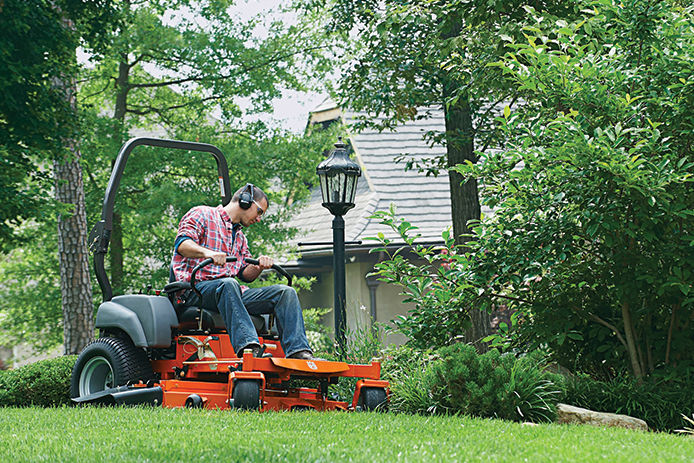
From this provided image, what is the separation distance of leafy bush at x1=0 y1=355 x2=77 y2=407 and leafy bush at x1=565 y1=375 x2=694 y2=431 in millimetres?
4740

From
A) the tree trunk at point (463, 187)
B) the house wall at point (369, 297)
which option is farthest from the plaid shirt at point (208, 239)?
the house wall at point (369, 297)

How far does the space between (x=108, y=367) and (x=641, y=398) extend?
13.5 ft

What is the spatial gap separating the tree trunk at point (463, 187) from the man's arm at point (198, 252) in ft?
13.5

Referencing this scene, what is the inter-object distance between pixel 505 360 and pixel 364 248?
961 cm

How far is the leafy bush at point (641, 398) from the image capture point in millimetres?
5820

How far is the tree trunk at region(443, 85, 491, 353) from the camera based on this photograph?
969 cm

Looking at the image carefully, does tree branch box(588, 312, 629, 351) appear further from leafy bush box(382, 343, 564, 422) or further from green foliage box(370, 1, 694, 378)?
leafy bush box(382, 343, 564, 422)

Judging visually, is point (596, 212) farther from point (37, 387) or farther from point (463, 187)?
point (37, 387)

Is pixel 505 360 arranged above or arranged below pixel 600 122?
below

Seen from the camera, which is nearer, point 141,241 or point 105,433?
point 105,433

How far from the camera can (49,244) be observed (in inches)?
599

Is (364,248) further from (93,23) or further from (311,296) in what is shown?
(93,23)

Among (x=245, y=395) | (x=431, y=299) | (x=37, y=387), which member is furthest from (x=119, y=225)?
(x=245, y=395)

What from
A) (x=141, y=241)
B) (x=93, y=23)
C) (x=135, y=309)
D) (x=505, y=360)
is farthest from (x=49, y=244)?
(x=505, y=360)
